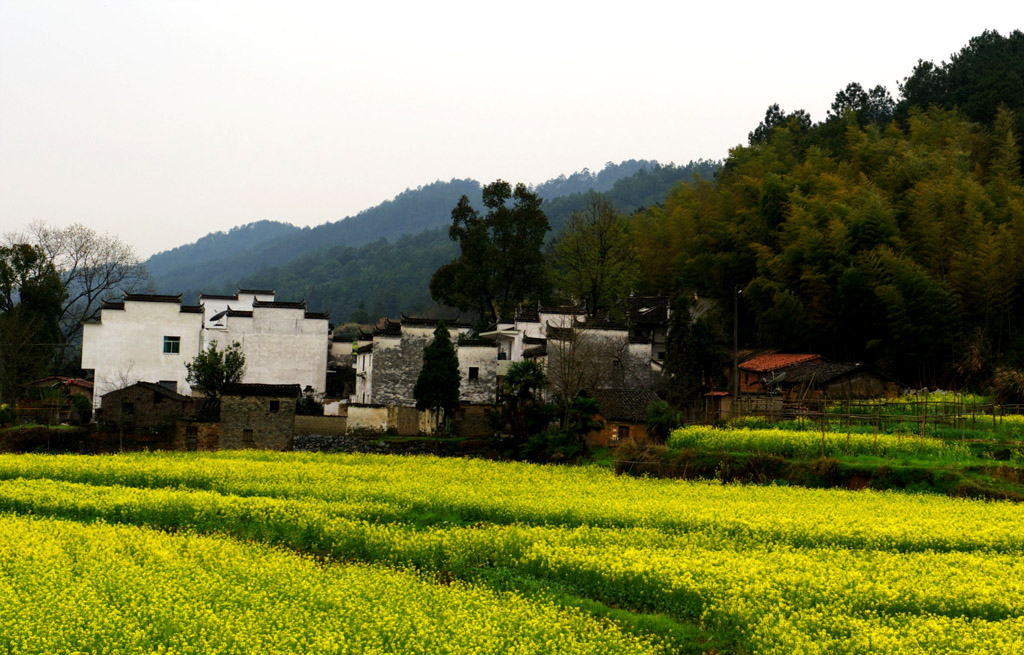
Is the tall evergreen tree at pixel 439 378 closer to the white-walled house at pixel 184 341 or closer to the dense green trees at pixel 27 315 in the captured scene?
Result: the white-walled house at pixel 184 341

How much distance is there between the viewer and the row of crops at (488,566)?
12.0 meters

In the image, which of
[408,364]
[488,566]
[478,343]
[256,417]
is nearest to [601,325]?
[478,343]

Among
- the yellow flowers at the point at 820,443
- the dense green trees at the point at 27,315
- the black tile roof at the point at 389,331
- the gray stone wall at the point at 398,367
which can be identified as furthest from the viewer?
the dense green trees at the point at 27,315

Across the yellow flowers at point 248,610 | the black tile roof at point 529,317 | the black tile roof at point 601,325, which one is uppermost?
the black tile roof at point 529,317

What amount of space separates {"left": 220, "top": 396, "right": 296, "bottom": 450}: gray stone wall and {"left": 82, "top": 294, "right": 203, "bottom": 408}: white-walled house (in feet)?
26.9

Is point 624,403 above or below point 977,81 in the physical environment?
below

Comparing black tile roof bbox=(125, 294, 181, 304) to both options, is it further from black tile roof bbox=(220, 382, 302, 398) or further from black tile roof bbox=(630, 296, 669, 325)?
black tile roof bbox=(630, 296, 669, 325)

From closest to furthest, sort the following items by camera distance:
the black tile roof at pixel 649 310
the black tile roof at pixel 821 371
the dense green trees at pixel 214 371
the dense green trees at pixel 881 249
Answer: the black tile roof at pixel 821 371 → the dense green trees at pixel 881 249 → the dense green trees at pixel 214 371 → the black tile roof at pixel 649 310

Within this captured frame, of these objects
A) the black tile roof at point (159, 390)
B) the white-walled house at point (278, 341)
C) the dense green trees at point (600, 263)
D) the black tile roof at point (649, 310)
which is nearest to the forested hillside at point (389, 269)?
the dense green trees at point (600, 263)

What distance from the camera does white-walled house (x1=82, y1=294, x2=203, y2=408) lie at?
4422 centimetres

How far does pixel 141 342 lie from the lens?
4488 cm

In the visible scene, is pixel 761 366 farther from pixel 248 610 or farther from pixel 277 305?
pixel 248 610

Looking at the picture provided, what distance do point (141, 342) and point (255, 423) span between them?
398 inches

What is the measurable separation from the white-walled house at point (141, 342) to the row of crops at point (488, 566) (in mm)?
17788
